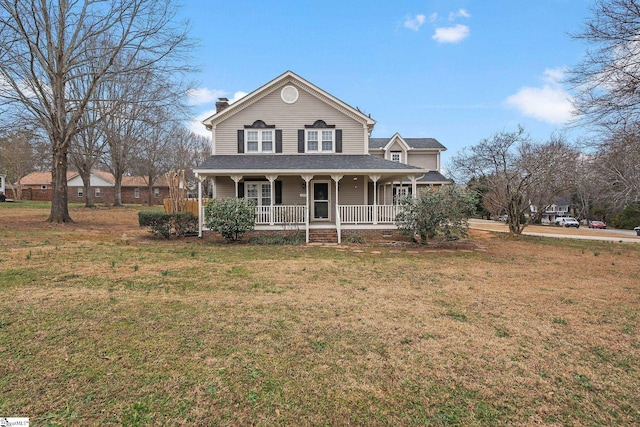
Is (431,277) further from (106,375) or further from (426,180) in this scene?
(426,180)

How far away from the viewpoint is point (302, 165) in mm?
14266

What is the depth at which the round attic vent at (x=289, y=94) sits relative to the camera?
16.0m

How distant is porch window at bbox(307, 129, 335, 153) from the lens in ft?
53.6

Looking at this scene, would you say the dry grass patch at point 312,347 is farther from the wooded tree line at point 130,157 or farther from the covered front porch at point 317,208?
the wooded tree line at point 130,157

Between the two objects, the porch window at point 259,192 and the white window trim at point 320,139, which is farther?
the white window trim at point 320,139

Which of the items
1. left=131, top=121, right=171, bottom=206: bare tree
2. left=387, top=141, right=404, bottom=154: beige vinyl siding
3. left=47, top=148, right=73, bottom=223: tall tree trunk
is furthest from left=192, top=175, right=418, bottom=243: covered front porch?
left=131, top=121, right=171, bottom=206: bare tree

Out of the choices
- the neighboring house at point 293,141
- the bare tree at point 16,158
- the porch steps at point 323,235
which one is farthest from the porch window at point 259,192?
the bare tree at point 16,158

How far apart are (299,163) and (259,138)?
9.74 feet

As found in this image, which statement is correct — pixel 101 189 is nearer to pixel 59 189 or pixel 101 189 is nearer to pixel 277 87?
pixel 59 189

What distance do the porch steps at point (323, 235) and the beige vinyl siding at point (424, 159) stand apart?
502 inches

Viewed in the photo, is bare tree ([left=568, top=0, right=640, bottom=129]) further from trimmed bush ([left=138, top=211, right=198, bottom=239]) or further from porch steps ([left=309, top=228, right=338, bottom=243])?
trimmed bush ([left=138, top=211, right=198, bottom=239])

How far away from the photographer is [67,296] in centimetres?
535

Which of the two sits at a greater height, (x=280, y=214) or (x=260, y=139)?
(x=260, y=139)

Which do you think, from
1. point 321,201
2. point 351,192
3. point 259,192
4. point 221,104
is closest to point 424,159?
point 351,192
